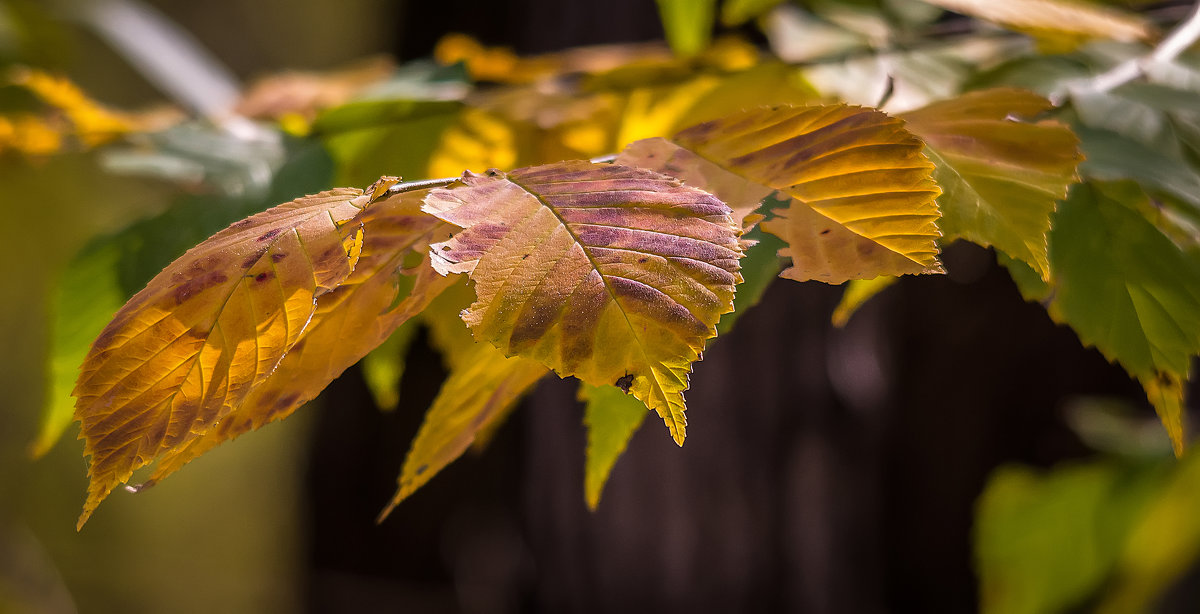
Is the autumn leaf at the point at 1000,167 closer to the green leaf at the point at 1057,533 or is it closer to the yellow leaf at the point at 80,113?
the yellow leaf at the point at 80,113

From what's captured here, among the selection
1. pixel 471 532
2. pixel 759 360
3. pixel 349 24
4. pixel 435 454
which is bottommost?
pixel 471 532

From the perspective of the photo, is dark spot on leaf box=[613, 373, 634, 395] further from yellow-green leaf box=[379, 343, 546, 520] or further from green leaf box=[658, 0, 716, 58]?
green leaf box=[658, 0, 716, 58]

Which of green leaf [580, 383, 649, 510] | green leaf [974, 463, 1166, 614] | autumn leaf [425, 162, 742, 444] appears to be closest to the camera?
autumn leaf [425, 162, 742, 444]

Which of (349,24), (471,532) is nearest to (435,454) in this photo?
(471,532)

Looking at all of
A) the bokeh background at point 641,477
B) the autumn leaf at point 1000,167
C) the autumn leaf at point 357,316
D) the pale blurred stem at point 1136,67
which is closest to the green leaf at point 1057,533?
the bokeh background at point 641,477

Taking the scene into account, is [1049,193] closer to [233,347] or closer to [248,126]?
[233,347]

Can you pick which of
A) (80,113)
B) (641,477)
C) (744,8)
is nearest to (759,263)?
(744,8)

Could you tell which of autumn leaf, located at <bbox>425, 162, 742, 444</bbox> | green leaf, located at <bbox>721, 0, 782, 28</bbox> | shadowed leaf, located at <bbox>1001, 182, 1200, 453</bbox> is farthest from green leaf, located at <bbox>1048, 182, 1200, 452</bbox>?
green leaf, located at <bbox>721, 0, 782, 28</bbox>
